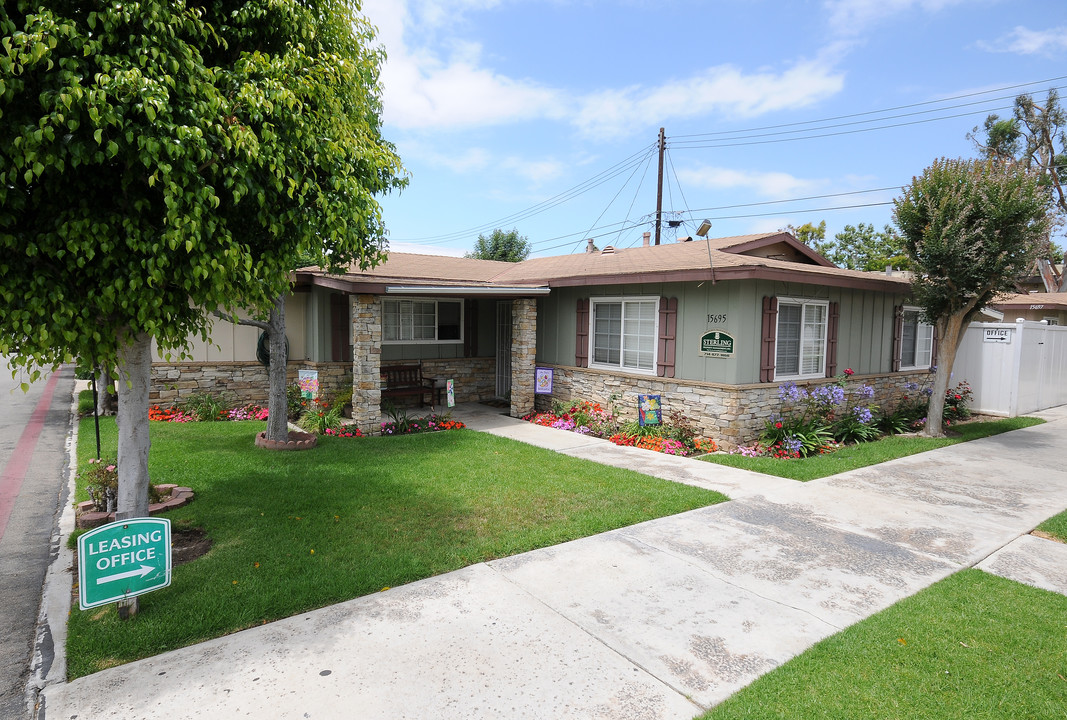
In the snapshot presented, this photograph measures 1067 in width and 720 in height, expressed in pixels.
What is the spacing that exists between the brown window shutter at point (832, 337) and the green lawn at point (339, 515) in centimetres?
502

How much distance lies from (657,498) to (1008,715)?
3.83 m

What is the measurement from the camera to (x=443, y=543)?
211 inches

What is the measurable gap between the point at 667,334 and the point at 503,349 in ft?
15.9

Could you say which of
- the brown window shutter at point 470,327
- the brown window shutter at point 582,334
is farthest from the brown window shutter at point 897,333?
the brown window shutter at point 470,327

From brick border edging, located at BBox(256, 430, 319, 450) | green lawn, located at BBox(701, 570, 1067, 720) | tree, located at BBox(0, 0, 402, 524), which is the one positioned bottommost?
green lawn, located at BBox(701, 570, 1067, 720)

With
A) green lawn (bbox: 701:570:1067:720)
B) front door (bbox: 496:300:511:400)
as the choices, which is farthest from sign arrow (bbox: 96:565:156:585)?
front door (bbox: 496:300:511:400)

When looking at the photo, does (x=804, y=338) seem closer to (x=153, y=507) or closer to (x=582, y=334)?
(x=582, y=334)

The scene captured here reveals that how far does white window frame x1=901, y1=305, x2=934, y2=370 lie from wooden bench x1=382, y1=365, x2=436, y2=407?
997 cm

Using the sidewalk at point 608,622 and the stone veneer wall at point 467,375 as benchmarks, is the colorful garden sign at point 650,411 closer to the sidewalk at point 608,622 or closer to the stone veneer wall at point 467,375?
the sidewalk at point 608,622

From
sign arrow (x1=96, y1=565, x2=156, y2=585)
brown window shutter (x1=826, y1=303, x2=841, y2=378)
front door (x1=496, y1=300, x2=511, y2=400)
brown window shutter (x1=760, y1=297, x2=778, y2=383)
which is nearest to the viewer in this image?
sign arrow (x1=96, y1=565, x2=156, y2=585)

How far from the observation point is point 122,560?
12.7ft

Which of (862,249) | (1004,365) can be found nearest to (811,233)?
(862,249)

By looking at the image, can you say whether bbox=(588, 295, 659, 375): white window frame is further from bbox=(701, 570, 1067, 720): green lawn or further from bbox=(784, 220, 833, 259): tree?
bbox=(784, 220, 833, 259): tree

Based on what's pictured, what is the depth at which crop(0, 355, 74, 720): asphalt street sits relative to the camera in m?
Answer: 3.64
